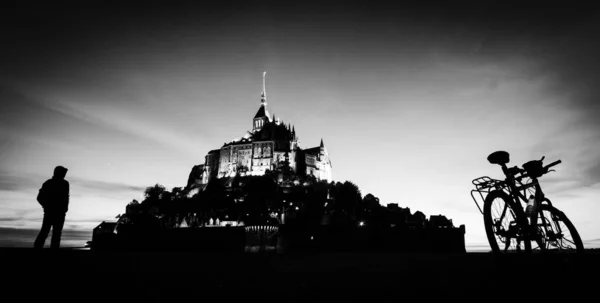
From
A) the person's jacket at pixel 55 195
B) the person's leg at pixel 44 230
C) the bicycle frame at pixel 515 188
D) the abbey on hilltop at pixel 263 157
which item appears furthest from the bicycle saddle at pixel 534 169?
the abbey on hilltop at pixel 263 157

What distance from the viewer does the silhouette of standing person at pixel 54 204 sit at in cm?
763

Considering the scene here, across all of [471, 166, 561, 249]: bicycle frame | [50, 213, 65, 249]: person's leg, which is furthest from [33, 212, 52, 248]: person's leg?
[471, 166, 561, 249]: bicycle frame

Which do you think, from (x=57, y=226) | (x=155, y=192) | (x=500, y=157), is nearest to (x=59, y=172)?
(x=57, y=226)

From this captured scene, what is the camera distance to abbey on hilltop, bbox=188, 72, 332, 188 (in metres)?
110

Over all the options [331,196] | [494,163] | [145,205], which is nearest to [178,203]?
[145,205]

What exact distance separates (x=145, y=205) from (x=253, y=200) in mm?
36989

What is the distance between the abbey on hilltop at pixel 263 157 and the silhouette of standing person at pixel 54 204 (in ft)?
328

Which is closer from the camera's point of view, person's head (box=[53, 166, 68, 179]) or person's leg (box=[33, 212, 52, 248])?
person's leg (box=[33, 212, 52, 248])

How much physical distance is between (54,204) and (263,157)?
103707mm

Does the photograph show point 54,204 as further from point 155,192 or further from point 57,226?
point 155,192

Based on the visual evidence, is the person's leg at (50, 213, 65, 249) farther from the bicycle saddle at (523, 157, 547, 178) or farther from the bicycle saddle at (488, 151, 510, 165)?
the bicycle saddle at (523, 157, 547, 178)

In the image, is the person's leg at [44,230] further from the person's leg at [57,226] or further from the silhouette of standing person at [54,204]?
the person's leg at [57,226]

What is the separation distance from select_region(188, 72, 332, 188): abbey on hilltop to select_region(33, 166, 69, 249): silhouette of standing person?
100.0 m

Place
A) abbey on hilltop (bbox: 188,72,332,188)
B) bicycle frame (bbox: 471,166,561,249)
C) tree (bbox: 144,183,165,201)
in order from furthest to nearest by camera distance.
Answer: abbey on hilltop (bbox: 188,72,332,188) → tree (bbox: 144,183,165,201) → bicycle frame (bbox: 471,166,561,249)
